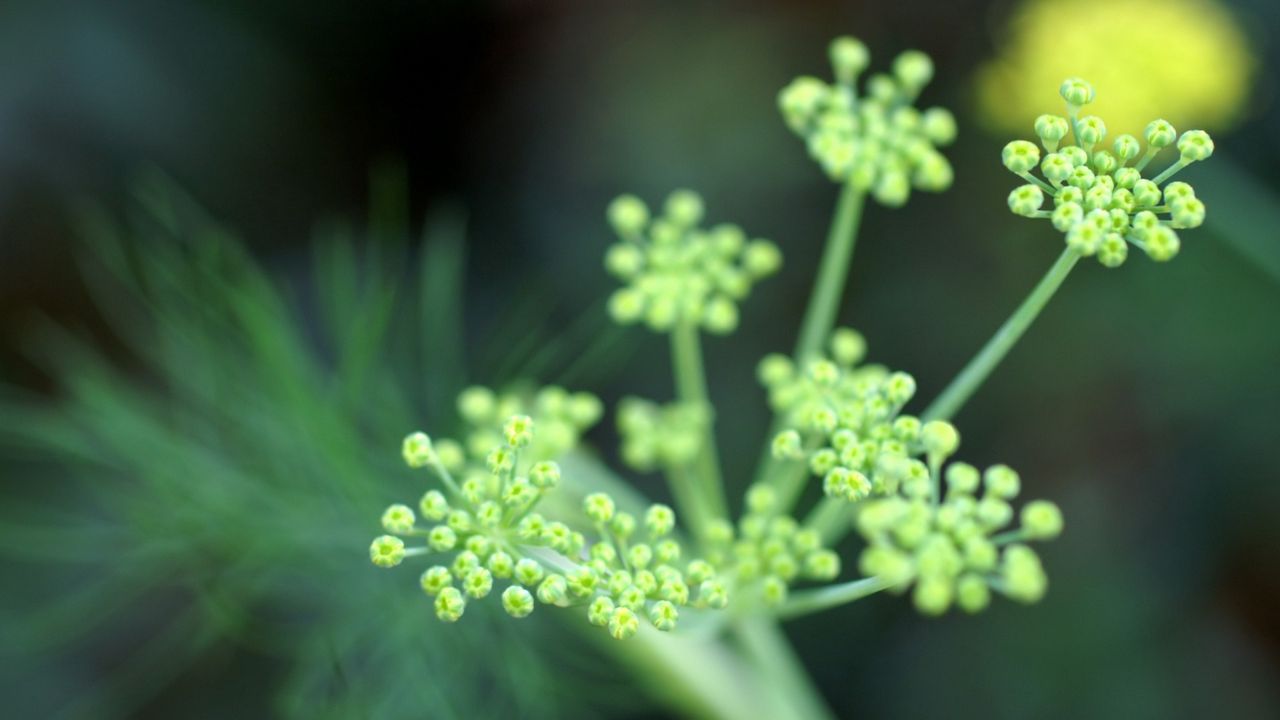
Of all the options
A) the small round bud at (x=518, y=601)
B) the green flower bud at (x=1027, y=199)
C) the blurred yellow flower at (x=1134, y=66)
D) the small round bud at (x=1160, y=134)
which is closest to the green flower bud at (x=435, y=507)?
the small round bud at (x=518, y=601)

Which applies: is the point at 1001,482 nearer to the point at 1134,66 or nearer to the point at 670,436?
the point at 670,436

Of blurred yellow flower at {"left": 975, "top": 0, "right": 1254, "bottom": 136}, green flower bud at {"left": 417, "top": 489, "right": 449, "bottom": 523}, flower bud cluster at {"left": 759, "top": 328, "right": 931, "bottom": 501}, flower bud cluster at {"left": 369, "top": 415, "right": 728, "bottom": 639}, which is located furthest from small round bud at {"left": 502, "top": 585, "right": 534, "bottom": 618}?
blurred yellow flower at {"left": 975, "top": 0, "right": 1254, "bottom": 136}

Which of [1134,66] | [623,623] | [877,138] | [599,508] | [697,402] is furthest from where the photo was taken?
[1134,66]

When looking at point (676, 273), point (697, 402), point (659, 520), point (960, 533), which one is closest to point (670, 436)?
point (697, 402)

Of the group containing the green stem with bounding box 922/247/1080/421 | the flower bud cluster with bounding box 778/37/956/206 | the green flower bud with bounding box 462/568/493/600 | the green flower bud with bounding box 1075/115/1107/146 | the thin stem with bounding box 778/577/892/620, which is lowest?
the green flower bud with bounding box 462/568/493/600

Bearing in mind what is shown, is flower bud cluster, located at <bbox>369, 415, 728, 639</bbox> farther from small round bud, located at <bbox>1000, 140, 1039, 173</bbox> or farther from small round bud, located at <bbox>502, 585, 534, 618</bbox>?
small round bud, located at <bbox>1000, 140, 1039, 173</bbox>

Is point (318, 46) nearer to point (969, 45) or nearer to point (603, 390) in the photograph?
point (603, 390)

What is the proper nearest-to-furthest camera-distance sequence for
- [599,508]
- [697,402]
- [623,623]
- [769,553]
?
[623,623]
[599,508]
[769,553]
[697,402]
